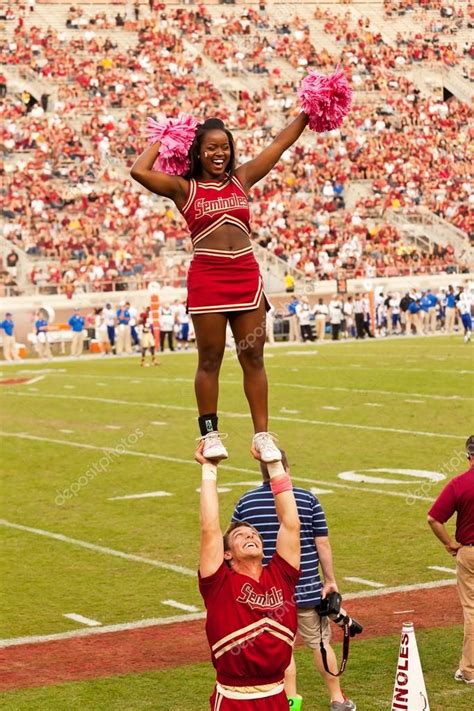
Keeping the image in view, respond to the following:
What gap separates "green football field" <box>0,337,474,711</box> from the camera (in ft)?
31.2

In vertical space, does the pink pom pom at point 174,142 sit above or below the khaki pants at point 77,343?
above

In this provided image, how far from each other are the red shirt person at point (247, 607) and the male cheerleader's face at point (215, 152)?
1.36 m

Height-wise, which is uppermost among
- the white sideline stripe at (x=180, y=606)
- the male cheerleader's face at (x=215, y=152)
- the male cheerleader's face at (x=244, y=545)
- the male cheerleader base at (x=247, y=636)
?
the male cheerleader's face at (x=215, y=152)

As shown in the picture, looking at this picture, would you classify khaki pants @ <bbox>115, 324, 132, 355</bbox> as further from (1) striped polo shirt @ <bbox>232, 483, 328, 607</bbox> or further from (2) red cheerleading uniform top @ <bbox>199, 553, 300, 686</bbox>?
(2) red cheerleading uniform top @ <bbox>199, 553, 300, 686</bbox>

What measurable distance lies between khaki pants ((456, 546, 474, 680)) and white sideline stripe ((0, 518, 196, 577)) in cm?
330

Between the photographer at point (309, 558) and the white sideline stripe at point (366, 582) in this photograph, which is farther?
the white sideline stripe at point (366, 582)

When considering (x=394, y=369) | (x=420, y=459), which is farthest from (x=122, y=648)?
(x=394, y=369)

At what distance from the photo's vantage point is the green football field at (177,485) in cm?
950

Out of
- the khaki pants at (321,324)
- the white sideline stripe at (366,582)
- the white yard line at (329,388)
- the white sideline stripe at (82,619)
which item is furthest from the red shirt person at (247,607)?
the khaki pants at (321,324)

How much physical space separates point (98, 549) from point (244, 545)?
6.86 meters

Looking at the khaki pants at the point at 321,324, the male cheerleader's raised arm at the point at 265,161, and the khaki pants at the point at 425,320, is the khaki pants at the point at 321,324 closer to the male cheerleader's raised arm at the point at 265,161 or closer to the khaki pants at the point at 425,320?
the khaki pants at the point at 425,320

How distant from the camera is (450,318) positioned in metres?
37.6

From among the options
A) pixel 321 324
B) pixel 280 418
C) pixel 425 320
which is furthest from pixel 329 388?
pixel 425 320

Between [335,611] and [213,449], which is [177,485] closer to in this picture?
[335,611]
